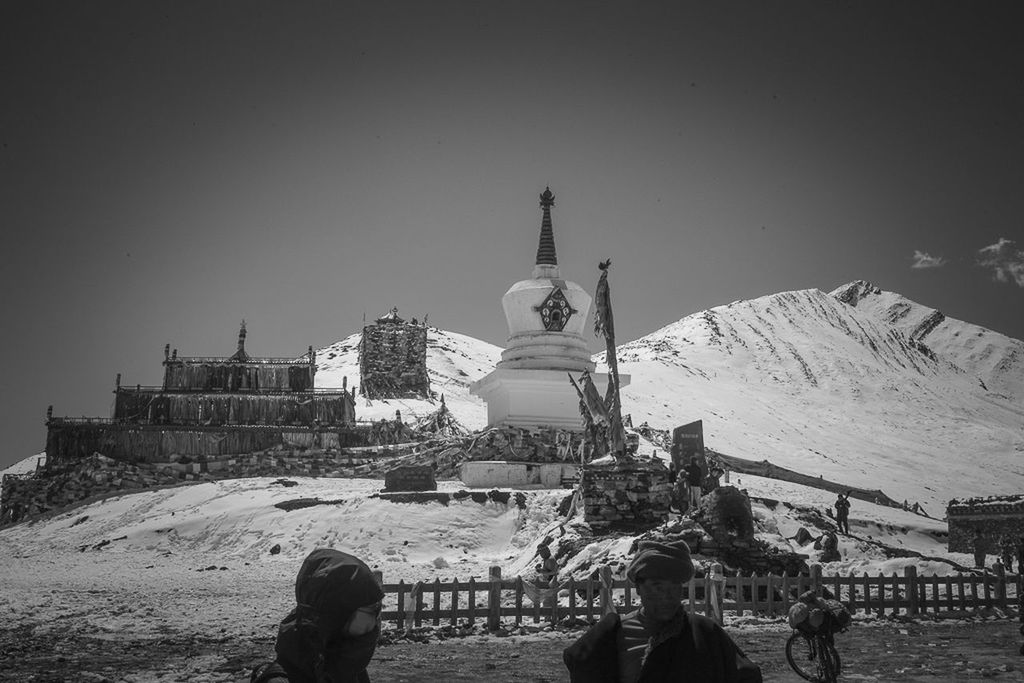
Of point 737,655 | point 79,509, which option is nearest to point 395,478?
point 79,509

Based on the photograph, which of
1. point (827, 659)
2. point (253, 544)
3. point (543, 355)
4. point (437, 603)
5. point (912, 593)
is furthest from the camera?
point (543, 355)

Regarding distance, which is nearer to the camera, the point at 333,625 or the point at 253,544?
the point at 333,625

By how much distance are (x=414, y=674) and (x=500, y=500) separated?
57.4 ft

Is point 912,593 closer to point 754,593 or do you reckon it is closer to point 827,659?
point 754,593

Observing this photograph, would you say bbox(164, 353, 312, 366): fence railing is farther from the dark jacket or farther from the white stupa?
the dark jacket

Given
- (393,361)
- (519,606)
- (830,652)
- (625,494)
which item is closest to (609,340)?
(625,494)

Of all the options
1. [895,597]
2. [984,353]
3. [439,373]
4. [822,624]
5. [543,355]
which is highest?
[984,353]

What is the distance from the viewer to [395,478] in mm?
29484

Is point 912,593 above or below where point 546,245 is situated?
below

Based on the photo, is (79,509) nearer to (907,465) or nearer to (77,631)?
(77,631)

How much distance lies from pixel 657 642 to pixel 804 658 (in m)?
8.75

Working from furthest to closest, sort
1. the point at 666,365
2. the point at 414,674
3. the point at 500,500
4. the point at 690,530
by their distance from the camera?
the point at 666,365
the point at 500,500
the point at 690,530
the point at 414,674

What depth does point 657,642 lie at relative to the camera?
368 cm

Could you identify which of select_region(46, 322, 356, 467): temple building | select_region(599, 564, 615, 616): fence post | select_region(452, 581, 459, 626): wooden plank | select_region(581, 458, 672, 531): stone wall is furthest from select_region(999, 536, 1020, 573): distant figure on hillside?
select_region(46, 322, 356, 467): temple building
